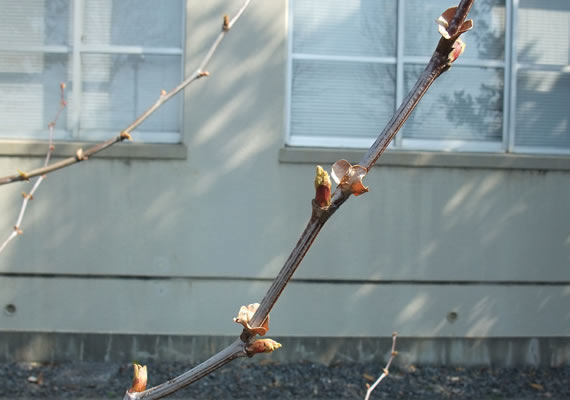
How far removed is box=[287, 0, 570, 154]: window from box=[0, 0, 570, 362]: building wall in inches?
13.0

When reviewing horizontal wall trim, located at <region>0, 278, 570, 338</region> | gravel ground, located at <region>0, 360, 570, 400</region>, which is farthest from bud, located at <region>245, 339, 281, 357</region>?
horizontal wall trim, located at <region>0, 278, 570, 338</region>

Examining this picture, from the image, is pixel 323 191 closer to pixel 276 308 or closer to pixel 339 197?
pixel 339 197

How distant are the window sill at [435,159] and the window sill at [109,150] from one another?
961 mm

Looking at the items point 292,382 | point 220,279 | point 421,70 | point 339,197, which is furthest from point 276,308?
point 339,197

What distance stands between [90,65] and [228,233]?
1970 millimetres

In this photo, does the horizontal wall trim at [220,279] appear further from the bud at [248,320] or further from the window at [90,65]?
the bud at [248,320]

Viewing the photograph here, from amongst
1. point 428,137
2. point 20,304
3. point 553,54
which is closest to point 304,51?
point 428,137

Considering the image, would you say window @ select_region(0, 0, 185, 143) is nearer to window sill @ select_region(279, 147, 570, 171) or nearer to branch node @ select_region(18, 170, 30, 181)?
window sill @ select_region(279, 147, 570, 171)

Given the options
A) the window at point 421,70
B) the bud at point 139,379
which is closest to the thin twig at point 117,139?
the bud at point 139,379

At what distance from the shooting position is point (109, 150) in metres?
5.79

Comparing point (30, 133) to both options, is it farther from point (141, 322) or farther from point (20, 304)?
point (141, 322)

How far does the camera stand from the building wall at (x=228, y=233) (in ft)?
19.1

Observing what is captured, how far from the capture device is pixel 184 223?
19.3 ft

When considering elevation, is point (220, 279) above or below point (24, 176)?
below
